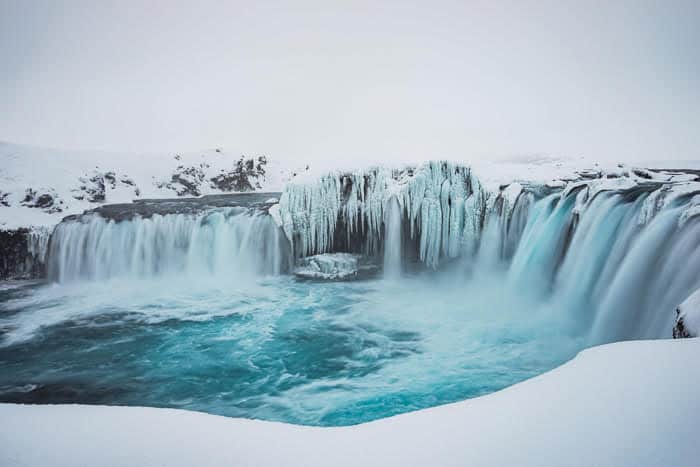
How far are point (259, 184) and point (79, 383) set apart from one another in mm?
18128

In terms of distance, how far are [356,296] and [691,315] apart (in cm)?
739

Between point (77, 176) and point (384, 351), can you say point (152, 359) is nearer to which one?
point (384, 351)

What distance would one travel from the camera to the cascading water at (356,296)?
489cm

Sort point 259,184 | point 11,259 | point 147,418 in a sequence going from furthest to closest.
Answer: point 259,184, point 11,259, point 147,418

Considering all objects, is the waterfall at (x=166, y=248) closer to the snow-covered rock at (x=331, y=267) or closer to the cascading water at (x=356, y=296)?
the cascading water at (x=356, y=296)

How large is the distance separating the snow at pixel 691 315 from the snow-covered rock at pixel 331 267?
841 cm

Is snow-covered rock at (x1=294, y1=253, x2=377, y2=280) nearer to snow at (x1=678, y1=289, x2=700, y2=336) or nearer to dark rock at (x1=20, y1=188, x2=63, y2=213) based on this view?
snow at (x1=678, y1=289, x2=700, y2=336)

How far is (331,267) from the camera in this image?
1047 centimetres

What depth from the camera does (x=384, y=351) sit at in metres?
6.23

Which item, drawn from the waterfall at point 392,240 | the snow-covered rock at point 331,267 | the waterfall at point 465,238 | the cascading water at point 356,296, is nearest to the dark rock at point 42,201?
the cascading water at point 356,296

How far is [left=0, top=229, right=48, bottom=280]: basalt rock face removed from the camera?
10.7 metres

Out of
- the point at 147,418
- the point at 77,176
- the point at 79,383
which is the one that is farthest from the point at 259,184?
the point at 147,418

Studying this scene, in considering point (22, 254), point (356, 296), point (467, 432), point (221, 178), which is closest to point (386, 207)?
point (356, 296)

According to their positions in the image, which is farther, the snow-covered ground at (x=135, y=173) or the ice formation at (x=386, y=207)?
the snow-covered ground at (x=135, y=173)
